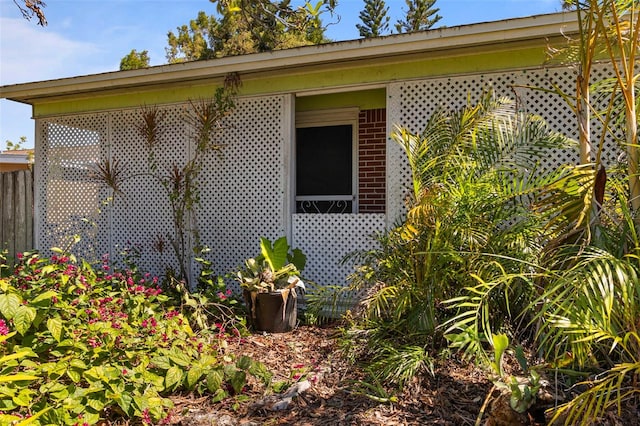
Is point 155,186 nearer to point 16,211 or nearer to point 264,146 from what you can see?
point 264,146

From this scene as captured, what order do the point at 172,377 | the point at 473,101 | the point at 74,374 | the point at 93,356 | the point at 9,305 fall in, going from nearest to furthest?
the point at 74,374
the point at 9,305
the point at 93,356
the point at 172,377
the point at 473,101

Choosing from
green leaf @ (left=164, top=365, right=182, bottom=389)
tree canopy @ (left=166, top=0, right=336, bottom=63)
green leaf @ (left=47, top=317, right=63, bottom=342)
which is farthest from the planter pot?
tree canopy @ (left=166, top=0, right=336, bottom=63)

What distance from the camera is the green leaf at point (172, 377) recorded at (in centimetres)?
334

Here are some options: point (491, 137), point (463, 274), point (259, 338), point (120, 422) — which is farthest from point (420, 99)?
point (120, 422)

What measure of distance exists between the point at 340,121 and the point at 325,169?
744mm

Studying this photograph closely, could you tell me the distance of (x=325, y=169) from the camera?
7.39 meters

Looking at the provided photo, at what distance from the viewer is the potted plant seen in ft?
16.9

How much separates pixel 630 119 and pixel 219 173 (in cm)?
492

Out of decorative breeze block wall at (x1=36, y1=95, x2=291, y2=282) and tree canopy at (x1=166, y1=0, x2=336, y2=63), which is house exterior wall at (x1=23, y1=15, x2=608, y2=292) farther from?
tree canopy at (x1=166, y1=0, x2=336, y2=63)

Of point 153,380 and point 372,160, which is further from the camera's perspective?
point 372,160

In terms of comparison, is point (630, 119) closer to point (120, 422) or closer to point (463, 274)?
point (463, 274)

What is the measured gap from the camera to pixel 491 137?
4.18 m

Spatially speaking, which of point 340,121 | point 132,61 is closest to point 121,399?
point 340,121

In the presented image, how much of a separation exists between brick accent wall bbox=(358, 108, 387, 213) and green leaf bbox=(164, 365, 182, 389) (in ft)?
13.6
